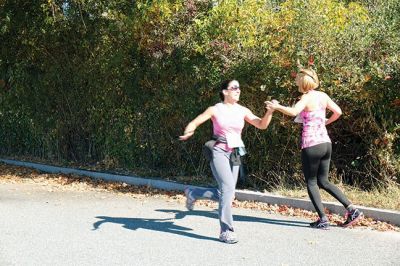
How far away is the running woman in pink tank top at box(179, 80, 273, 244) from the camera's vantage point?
6.30 metres

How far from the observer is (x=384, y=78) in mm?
8094

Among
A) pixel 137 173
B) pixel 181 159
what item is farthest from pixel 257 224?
pixel 137 173

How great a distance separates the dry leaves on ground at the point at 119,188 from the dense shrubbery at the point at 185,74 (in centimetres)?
90

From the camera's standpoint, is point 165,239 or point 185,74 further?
point 185,74

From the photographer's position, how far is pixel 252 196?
880 cm

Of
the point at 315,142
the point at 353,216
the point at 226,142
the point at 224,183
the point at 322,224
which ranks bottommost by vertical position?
the point at 322,224

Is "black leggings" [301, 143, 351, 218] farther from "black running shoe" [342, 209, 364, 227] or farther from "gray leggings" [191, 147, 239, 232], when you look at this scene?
"gray leggings" [191, 147, 239, 232]

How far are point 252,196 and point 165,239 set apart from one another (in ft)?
8.58

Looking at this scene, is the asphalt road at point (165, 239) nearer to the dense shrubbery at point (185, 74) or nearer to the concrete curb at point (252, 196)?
the concrete curb at point (252, 196)

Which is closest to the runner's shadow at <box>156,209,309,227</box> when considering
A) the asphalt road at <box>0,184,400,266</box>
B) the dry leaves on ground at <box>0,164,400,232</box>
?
the asphalt road at <box>0,184,400,266</box>

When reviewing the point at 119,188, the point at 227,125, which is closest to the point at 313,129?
the point at 227,125

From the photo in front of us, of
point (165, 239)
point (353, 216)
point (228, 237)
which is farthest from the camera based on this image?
point (353, 216)

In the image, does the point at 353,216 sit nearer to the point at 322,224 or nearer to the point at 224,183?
the point at 322,224

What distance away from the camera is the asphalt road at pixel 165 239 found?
224 inches
